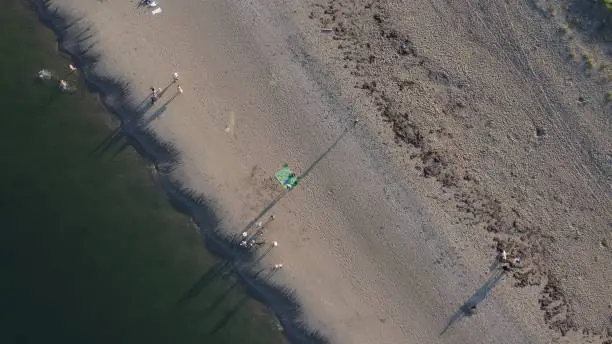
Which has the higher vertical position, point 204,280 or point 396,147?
point 396,147

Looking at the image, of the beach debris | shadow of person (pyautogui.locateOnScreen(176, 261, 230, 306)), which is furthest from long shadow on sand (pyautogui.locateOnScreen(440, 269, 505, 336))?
the beach debris

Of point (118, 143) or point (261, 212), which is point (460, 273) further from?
point (118, 143)

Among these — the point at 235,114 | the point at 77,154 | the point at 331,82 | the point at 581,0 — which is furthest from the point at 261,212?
the point at 581,0

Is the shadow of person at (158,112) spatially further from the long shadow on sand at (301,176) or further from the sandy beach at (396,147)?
the long shadow on sand at (301,176)

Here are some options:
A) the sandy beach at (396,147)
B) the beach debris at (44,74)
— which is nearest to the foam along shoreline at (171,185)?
the sandy beach at (396,147)

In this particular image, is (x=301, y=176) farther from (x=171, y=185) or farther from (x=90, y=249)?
(x=90, y=249)

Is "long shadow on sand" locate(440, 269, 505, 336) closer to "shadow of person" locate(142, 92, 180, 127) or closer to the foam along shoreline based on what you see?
the foam along shoreline

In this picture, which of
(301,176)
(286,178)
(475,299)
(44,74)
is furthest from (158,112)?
(475,299)
